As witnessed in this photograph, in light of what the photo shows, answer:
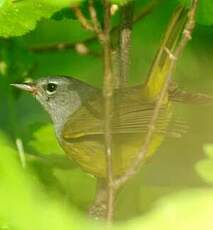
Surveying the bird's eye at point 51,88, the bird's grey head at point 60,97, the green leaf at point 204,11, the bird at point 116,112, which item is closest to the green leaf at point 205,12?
the green leaf at point 204,11

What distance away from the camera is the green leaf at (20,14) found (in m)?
0.78

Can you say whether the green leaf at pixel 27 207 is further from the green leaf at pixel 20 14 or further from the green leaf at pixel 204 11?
the green leaf at pixel 204 11

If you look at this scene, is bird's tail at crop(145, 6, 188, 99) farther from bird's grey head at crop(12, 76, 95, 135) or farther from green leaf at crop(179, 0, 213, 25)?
bird's grey head at crop(12, 76, 95, 135)

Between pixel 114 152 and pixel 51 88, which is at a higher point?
pixel 51 88

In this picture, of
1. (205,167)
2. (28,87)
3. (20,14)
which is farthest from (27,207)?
(28,87)

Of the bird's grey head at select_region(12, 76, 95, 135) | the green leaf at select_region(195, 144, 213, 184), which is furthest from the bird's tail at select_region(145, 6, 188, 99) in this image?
the bird's grey head at select_region(12, 76, 95, 135)

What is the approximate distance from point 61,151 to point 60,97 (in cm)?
86

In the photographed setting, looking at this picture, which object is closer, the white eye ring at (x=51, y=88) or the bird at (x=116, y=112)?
the bird at (x=116, y=112)

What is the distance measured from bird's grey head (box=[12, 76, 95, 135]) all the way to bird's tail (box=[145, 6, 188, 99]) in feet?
1.69

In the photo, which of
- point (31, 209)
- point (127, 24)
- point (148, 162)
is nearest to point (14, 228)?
point (31, 209)

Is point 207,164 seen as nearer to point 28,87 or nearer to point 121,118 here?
point 121,118

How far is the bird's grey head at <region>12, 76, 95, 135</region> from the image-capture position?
239 cm

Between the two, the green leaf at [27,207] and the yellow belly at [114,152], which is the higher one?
the yellow belly at [114,152]

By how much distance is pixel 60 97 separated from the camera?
2590 millimetres
